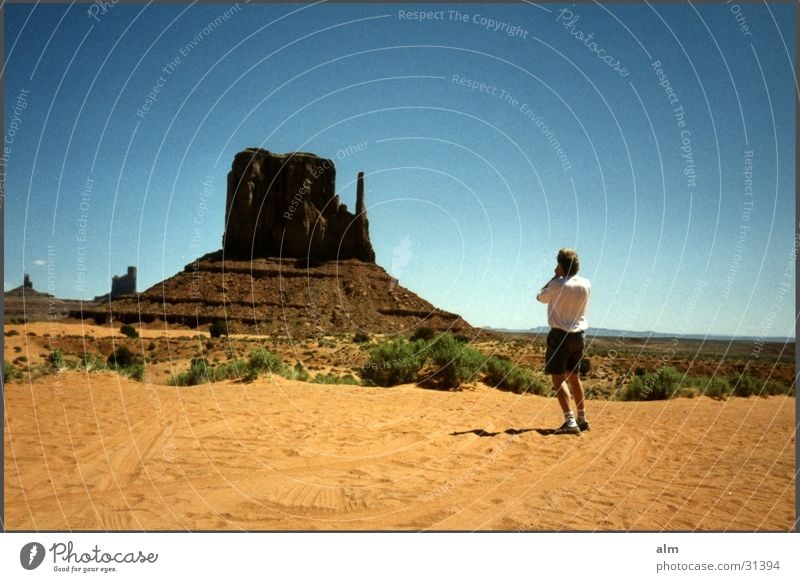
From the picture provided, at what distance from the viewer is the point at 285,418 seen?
324 inches

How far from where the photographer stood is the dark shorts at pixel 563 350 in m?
7.08

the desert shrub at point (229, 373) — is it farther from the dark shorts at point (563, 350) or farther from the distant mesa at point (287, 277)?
the distant mesa at point (287, 277)

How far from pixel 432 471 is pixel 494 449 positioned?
1093 mm

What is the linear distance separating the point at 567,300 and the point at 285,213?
265ft

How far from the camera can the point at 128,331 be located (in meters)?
51.0

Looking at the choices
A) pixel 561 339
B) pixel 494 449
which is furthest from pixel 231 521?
pixel 561 339

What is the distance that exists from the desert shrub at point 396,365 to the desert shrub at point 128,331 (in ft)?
125

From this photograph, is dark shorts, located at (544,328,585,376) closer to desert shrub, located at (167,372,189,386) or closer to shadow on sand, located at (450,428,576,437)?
shadow on sand, located at (450,428,576,437)

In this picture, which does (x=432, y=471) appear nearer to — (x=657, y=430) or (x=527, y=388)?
(x=657, y=430)

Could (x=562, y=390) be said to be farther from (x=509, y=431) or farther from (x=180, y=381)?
(x=180, y=381)

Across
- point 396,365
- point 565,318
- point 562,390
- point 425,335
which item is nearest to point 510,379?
point 396,365

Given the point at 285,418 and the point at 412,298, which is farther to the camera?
the point at 412,298

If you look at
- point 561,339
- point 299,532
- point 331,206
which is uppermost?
point 331,206

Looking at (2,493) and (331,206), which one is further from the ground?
(331,206)
